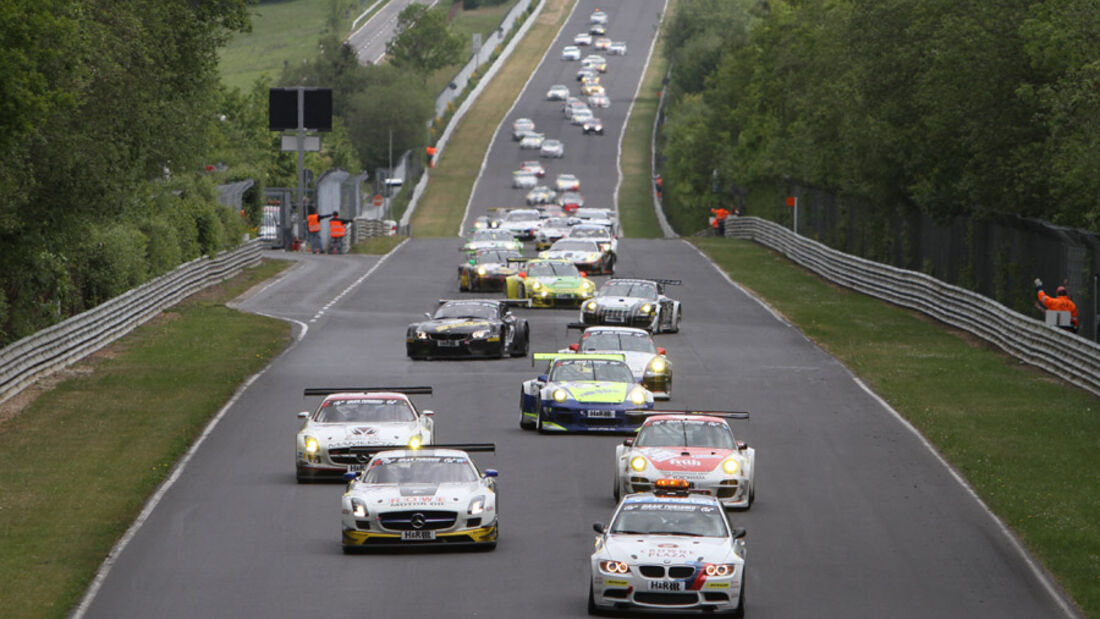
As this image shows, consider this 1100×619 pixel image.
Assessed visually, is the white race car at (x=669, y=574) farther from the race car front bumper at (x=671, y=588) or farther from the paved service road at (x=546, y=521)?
the paved service road at (x=546, y=521)

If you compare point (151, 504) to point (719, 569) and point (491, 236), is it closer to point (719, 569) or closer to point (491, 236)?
point (719, 569)

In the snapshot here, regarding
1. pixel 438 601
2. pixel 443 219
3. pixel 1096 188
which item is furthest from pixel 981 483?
pixel 443 219

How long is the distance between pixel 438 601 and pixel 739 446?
6.38 meters

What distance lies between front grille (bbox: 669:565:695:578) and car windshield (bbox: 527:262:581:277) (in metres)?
34.5

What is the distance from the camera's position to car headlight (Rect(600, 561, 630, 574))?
16484 millimetres

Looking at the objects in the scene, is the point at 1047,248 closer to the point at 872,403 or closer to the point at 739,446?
the point at 872,403

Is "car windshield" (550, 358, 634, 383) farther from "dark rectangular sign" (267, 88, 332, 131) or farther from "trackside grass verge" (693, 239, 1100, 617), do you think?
"dark rectangular sign" (267, 88, 332, 131)

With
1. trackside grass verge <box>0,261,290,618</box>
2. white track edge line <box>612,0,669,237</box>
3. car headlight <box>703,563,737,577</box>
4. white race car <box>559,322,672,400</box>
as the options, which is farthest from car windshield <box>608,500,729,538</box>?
white track edge line <box>612,0,669,237</box>

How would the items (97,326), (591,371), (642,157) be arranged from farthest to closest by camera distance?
1. (642,157)
2. (97,326)
3. (591,371)

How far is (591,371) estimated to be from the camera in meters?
29.3

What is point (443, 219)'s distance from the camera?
4385 inches

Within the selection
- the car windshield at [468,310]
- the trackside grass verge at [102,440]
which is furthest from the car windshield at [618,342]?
the trackside grass verge at [102,440]

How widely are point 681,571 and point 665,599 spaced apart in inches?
12.2

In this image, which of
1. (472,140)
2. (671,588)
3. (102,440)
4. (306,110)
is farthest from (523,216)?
(671,588)
